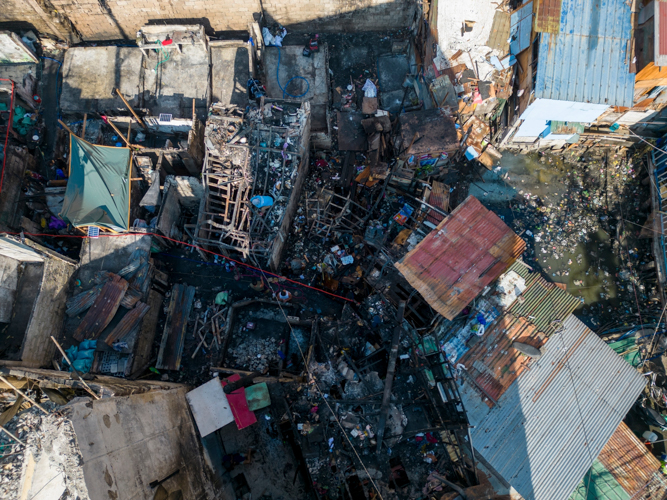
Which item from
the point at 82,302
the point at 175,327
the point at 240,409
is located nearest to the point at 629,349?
the point at 240,409

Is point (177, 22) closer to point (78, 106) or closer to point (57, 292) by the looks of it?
point (78, 106)

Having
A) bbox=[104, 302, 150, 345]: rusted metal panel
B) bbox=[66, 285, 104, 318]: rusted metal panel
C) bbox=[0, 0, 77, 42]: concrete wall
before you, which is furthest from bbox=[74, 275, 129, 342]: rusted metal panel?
bbox=[0, 0, 77, 42]: concrete wall

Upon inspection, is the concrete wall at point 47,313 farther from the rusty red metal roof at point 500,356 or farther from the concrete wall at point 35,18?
the rusty red metal roof at point 500,356

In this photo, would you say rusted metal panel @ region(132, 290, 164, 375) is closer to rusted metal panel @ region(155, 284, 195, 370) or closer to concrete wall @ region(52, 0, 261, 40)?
rusted metal panel @ region(155, 284, 195, 370)

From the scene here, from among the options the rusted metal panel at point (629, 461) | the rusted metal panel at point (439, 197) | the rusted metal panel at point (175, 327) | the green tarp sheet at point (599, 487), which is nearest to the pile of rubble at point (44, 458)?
the rusted metal panel at point (175, 327)

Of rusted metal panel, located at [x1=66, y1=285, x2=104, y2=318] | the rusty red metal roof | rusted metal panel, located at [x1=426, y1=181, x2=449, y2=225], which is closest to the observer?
the rusty red metal roof
